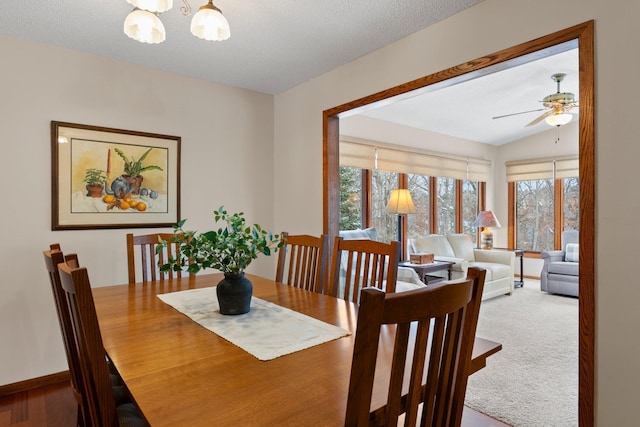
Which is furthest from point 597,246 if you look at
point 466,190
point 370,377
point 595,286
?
point 466,190

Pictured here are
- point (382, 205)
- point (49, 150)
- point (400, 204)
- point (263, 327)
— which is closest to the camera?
point (263, 327)

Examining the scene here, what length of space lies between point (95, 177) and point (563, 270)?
5.73 metres

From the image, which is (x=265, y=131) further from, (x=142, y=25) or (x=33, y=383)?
(x=33, y=383)

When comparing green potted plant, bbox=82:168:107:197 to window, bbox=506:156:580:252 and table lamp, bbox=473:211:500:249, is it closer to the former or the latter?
table lamp, bbox=473:211:500:249

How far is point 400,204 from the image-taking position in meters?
4.73

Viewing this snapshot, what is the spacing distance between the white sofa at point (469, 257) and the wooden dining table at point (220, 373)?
145 inches

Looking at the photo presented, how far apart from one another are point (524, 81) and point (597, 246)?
3.29m

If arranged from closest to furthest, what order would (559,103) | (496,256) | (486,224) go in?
(559,103)
(496,256)
(486,224)

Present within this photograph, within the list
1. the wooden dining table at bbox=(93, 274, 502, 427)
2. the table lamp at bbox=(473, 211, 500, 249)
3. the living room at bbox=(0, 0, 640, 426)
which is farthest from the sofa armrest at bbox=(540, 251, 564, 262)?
the wooden dining table at bbox=(93, 274, 502, 427)

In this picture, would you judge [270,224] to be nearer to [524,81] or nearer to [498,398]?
[498,398]

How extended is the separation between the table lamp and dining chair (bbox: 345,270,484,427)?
5.65m

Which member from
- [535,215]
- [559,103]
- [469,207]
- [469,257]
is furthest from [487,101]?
[535,215]

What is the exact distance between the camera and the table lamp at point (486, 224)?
6.05 meters

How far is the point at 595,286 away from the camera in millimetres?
1694
